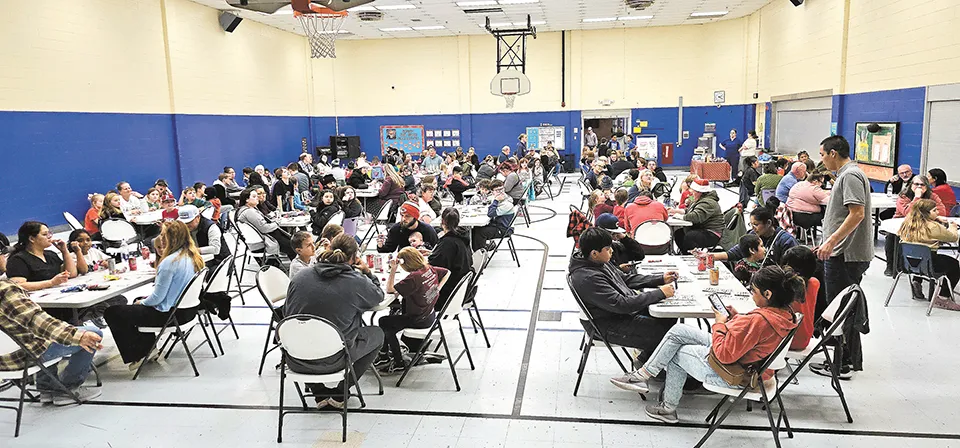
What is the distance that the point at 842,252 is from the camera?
471cm

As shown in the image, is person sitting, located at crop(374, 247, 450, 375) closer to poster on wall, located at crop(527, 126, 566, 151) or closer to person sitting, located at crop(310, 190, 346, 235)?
person sitting, located at crop(310, 190, 346, 235)

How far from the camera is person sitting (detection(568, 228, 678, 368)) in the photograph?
427 centimetres

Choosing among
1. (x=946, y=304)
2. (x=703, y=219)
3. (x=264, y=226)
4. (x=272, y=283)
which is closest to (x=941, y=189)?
(x=946, y=304)

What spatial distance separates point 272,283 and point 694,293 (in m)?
Answer: 3.15

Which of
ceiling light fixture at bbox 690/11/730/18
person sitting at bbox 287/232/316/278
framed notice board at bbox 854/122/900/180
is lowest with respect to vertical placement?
person sitting at bbox 287/232/316/278

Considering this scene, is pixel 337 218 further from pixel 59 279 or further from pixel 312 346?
pixel 312 346

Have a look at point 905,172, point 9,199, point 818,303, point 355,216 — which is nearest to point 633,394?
point 818,303

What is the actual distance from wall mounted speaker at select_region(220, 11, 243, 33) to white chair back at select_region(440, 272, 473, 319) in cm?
1409

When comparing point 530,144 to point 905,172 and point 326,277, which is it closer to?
point 905,172

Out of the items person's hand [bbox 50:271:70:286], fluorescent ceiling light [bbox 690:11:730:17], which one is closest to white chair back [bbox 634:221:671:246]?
person's hand [bbox 50:271:70:286]

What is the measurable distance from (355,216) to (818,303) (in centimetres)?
608

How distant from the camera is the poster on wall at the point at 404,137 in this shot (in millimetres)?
23141

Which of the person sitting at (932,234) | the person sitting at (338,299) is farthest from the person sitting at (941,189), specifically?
the person sitting at (338,299)

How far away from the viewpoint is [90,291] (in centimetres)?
507
